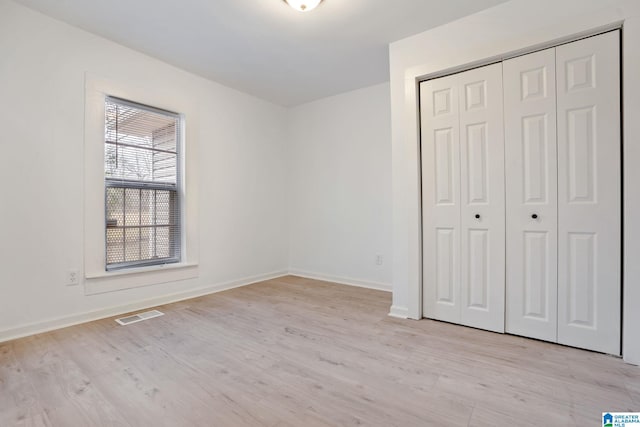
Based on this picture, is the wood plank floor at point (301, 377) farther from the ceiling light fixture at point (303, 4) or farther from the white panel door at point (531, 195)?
the ceiling light fixture at point (303, 4)

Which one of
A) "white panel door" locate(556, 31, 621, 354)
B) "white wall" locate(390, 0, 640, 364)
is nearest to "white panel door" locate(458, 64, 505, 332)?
"white wall" locate(390, 0, 640, 364)

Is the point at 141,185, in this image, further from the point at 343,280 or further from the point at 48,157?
the point at 343,280

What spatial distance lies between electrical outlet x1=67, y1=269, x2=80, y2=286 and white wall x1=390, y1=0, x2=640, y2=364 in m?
2.89

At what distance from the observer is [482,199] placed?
8.22 ft

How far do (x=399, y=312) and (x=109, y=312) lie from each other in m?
2.74

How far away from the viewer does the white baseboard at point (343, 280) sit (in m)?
3.86

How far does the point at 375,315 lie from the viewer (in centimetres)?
287

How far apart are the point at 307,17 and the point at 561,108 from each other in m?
2.09

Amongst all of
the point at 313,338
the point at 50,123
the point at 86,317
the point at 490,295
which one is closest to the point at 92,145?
the point at 50,123

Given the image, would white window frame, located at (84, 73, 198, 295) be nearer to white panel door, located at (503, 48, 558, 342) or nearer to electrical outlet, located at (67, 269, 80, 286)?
electrical outlet, located at (67, 269, 80, 286)

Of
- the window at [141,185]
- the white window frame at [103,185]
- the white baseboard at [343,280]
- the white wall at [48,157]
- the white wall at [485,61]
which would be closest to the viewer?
Answer: the white wall at [485,61]

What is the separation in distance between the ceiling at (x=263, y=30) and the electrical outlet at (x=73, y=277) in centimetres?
216

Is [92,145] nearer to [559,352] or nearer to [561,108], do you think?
[561,108]

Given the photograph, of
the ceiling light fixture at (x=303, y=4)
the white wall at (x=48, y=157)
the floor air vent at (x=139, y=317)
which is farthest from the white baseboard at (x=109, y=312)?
the ceiling light fixture at (x=303, y=4)
